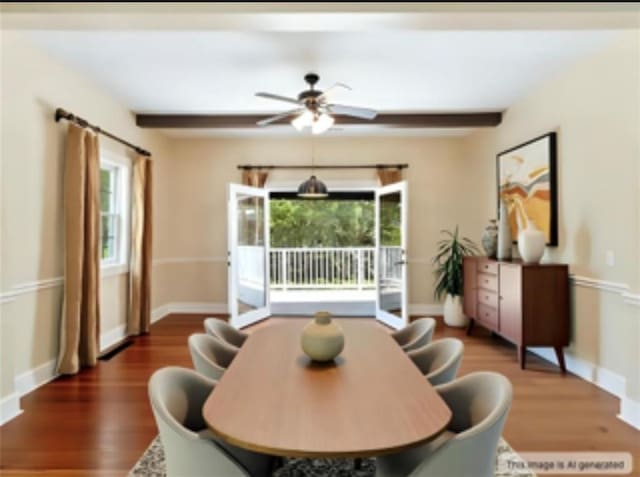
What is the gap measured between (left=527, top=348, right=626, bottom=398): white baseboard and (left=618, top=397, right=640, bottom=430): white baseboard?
3.5 inches

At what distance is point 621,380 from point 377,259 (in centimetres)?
340

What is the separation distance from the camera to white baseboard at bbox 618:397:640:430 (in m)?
2.70

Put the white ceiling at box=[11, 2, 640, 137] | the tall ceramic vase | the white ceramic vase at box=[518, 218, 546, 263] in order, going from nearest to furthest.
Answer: the white ceiling at box=[11, 2, 640, 137] < the white ceramic vase at box=[518, 218, 546, 263] < the tall ceramic vase

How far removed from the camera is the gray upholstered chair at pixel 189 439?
1429mm

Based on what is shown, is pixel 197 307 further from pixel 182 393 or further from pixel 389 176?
pixel 182 393

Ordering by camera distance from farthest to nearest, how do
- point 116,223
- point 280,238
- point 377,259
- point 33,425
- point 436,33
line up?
point 280,238 → point 377,259 → point 116,223 → point 436,33 → point 33,425

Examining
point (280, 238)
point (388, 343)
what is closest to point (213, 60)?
point (388, 343)

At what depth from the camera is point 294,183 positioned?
6.31 m

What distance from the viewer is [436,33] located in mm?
3027

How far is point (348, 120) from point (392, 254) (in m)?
1.99

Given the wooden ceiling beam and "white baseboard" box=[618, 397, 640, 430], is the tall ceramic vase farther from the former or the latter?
"white baseboard" box=[618, 397, 640, 430]

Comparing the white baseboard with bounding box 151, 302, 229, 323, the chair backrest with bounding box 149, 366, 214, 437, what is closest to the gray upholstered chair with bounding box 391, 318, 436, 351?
the chair backrest with bounding box 149, 366, 214, 437

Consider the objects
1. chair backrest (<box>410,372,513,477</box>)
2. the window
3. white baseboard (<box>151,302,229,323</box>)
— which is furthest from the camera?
white baseboard (<box>151,302,229,323</box>)

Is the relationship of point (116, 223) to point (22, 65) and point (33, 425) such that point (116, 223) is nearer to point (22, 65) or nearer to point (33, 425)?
point (22, 65)
